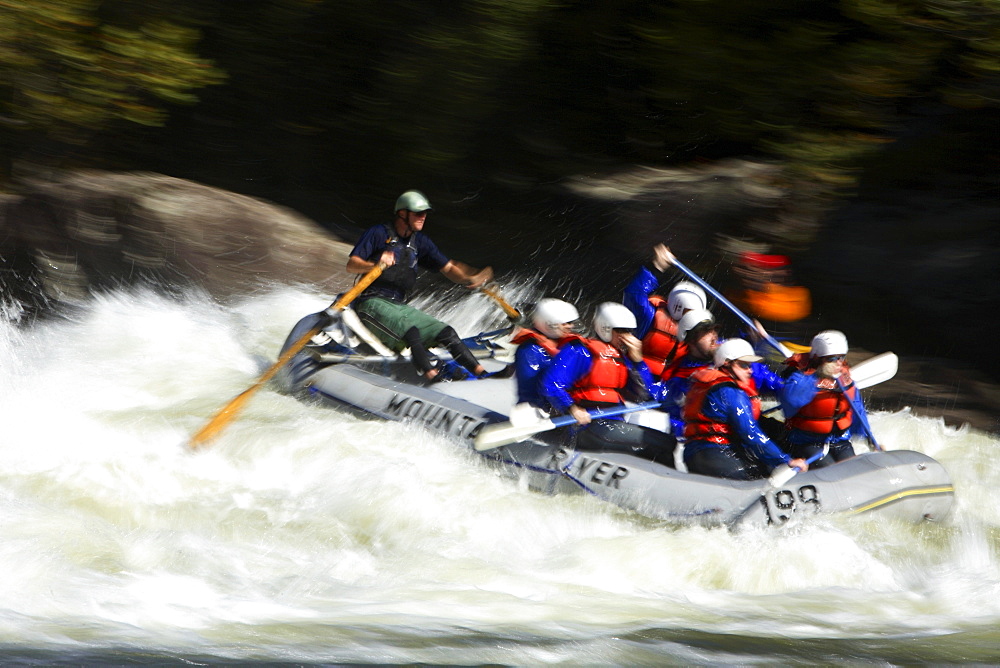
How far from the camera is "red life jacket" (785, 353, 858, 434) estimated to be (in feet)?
16.8

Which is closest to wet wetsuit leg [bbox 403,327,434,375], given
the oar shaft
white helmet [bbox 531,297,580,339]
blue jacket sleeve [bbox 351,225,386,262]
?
blue jacket sleeve [bbox 351,225,386,262]

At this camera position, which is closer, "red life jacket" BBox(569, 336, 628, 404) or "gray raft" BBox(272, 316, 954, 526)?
"gray raft" BBox(272, 316, 954, 526)

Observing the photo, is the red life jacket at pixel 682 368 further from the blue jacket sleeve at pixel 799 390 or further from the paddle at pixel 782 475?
the paddle at pixel 782 475

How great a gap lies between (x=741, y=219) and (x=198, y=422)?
4.51 metres

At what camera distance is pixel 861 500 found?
484 cm

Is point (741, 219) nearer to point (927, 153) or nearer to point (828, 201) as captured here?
point (828, 201)

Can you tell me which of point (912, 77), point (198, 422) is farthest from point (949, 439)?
point (198, 422)

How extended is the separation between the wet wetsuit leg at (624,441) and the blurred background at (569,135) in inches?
115

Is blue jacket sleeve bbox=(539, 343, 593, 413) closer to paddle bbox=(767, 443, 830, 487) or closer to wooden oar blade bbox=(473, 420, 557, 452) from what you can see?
wooden oar blade bbox=(473, 420, 557, 452)

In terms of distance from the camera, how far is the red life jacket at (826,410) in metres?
5.11

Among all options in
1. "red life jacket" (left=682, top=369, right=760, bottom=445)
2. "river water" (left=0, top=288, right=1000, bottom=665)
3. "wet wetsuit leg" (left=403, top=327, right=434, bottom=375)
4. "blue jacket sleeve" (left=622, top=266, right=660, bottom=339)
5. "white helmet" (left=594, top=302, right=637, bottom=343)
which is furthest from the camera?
"blue jacket sleeve" (left=622, top=266, right=660, bottom=339)

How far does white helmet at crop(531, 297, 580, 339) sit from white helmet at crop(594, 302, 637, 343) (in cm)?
14

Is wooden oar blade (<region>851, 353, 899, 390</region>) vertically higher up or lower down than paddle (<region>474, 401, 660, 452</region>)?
higher up

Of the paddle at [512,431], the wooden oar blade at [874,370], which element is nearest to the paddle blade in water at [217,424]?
the paddle at [512,431]
